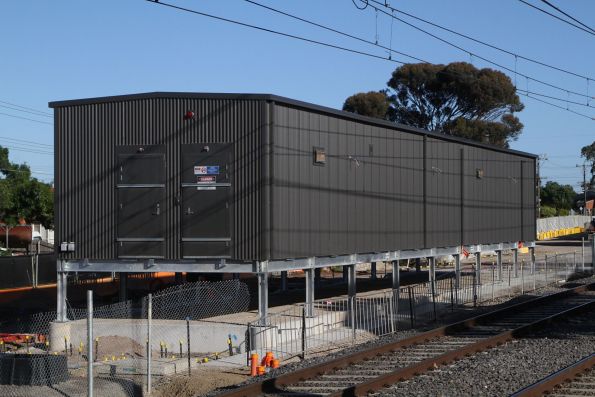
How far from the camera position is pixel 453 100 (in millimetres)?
71625

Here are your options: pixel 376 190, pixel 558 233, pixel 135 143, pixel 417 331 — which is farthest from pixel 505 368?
pixel 558 233

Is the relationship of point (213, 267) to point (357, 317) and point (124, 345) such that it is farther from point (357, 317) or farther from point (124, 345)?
point (357, 317)

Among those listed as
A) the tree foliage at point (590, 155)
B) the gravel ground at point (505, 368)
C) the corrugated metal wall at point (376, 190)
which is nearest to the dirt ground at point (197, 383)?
the gravel ground at point (505, 368)

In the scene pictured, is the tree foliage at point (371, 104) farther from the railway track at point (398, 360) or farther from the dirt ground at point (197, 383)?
the dirt ground at point (197, 383)

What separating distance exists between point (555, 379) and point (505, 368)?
1.83m

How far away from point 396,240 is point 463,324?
22.3 ft

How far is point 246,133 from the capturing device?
1992 cm

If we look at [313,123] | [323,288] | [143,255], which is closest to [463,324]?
[313,123]

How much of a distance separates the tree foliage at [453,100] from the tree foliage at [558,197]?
162ft

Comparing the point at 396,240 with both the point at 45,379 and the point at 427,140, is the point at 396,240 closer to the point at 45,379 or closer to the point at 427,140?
the point at 427,140

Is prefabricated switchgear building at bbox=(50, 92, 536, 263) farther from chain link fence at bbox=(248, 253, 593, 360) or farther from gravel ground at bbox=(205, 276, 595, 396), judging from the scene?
gravel ground at bbox=(205, 276, 595, 396)

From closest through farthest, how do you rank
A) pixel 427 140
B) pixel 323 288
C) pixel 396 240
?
pixel 396 240
pixel 427 140
pixel 323 288

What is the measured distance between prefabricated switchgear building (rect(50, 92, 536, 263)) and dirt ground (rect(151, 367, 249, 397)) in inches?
195

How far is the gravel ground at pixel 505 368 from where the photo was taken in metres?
12.3
